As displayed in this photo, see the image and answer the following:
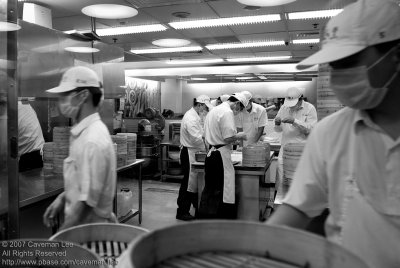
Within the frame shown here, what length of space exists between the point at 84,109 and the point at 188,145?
3694mm

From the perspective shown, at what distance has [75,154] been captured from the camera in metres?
1.81

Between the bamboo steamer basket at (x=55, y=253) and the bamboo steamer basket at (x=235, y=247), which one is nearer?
the bamboo steamer basket at (x=235, y=247)

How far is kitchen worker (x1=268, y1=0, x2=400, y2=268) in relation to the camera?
914mm

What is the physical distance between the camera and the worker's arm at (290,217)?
3.36 feet

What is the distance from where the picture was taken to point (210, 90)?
9250mm

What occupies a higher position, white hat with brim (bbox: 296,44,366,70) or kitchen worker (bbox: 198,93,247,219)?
white hat with brim (bbox: 296,44,366,70)

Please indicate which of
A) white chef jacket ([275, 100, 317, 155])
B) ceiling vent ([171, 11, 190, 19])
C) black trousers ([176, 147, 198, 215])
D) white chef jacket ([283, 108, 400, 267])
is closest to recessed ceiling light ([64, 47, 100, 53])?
ceiling vent ([171, 11, 190, 19])

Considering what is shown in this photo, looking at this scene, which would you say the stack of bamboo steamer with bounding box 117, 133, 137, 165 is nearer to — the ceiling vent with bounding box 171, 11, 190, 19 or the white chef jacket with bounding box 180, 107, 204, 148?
the white chef jacket with bounding box 180, 107, 204, 148

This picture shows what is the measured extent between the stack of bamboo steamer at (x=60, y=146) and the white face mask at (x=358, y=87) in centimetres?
280

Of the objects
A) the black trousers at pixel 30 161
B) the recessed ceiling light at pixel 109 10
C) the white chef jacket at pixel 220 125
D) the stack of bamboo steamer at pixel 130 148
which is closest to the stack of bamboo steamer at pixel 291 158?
the white chef jacket at pixel 220 125

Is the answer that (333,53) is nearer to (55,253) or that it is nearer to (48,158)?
(55,253)

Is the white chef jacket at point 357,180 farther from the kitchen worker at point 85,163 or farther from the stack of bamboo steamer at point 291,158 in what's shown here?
the stack of bamboo steamer at point 291,158

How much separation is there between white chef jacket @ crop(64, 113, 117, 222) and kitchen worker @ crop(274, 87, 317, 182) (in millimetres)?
3256

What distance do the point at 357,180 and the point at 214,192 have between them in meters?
3.69
